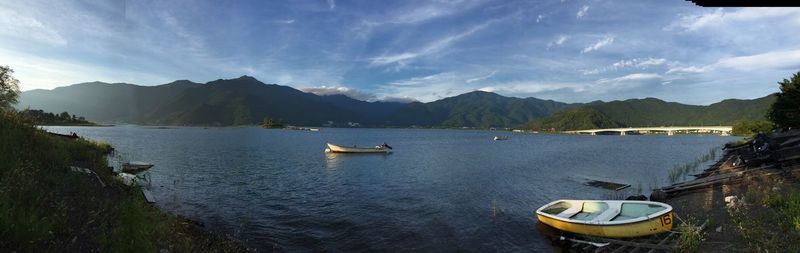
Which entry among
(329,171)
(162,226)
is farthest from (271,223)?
(329,171)

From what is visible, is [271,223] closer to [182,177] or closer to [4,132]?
[4,132]

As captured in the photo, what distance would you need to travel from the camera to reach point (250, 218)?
23.5 m

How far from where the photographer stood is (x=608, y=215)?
20.2 meters

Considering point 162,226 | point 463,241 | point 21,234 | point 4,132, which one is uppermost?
point 4,132

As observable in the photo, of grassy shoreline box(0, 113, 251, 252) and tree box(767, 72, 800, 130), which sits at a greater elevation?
tree box(767, 72, 800, 130)

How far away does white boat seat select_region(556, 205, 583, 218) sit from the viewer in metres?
20.9

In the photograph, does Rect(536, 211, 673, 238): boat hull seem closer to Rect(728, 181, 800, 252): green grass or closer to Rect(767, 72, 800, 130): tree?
Rect(728, 181, 800, 252): green grass

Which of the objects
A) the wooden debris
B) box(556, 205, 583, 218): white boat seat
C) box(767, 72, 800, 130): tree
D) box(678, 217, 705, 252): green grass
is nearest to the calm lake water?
the wooden debris

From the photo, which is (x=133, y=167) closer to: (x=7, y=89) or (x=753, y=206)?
(x=7, y=89)

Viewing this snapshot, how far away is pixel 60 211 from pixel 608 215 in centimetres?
2258

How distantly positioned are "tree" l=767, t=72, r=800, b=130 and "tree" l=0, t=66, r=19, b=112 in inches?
3214

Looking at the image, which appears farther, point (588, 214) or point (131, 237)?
point (588, 214)

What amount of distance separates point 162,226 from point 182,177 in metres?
27.1

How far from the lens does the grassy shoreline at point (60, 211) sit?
7445 millimetres
